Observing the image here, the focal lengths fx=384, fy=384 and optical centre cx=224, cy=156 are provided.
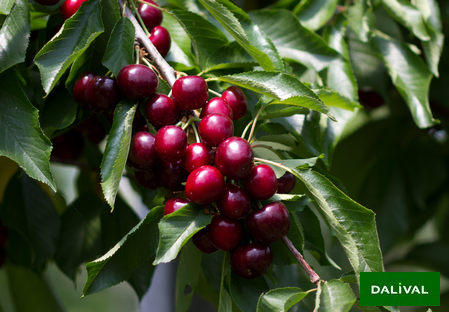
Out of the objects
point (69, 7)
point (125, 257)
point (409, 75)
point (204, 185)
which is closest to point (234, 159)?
point (204, 185)

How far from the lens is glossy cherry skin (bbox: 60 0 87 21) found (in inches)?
15.1

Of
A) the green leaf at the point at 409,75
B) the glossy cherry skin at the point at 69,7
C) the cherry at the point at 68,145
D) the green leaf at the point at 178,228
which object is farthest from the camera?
the cherry at the point at 68,145

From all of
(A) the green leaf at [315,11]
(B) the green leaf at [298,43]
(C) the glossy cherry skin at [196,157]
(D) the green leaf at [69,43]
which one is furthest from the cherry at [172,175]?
(A) the green leaf at [315,11]

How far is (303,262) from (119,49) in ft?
Result: 0.80

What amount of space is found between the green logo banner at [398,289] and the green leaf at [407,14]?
0.35 metres

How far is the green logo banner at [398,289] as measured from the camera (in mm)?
303

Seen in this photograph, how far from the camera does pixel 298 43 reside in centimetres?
49

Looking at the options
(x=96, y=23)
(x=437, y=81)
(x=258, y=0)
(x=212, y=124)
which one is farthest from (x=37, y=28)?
(x=437, y=81)

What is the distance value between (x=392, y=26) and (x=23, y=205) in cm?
64

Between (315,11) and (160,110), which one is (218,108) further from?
(315,11)

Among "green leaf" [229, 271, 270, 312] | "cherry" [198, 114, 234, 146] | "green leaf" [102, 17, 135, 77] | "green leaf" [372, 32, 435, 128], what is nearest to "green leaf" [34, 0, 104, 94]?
"green leaf" [102, 17, 135, 77]

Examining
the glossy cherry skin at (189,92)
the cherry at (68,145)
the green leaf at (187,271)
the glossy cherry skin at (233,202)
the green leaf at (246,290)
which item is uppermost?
the glossy cherry skin at (189,92)

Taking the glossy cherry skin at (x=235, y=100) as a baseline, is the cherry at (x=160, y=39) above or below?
above

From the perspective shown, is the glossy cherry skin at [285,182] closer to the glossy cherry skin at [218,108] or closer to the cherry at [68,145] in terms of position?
the glossy cherry skin at [218,108]
